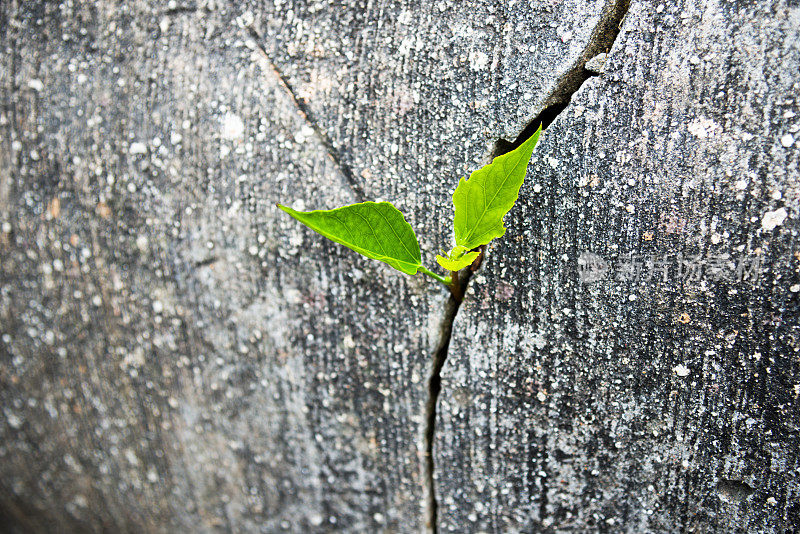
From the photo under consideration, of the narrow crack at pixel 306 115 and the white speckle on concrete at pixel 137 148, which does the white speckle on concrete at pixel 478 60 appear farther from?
the white speckle on concrete at pixel 137 148

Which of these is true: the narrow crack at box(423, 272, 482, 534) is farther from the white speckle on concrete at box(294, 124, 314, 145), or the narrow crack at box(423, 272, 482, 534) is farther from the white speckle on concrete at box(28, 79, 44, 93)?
the white speckle on concrete at box(28, 79, 44, 93)

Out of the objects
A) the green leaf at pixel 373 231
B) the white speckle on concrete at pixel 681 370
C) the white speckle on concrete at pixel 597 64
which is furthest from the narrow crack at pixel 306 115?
the white speckle on concrete at pixel 681 370

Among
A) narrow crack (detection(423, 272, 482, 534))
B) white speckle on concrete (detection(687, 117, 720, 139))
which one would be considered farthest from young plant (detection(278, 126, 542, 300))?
white speckle on concrete (detection(687, 117, 720, 139))

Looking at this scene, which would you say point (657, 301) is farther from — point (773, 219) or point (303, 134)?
point (303, 134)

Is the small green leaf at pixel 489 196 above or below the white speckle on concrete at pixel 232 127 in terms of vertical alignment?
below

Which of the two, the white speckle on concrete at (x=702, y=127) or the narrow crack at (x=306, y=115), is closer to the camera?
the white speckle on concrete at (x=702, y=127)

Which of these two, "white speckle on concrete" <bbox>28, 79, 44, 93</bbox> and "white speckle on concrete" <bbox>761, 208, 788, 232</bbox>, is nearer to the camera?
"white speckle on concrete" <bbox>761, 208, 788, 232</bbox>

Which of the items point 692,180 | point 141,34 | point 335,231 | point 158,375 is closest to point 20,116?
point 141,34

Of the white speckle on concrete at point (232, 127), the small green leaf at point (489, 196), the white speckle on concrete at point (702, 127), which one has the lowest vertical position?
the small green leaf at point (489, 196)
